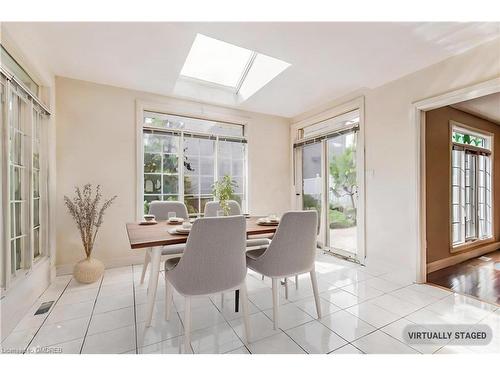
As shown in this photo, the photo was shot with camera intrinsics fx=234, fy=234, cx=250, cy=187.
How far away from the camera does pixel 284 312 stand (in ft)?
6.53

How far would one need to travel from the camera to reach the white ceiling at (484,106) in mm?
3106

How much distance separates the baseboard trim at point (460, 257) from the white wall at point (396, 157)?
0.63 metres

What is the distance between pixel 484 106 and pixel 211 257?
4369mm

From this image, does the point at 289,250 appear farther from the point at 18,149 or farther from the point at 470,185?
the point at 470,185

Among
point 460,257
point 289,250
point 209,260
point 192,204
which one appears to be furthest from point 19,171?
point 460,257

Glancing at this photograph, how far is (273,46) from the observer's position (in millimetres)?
2203

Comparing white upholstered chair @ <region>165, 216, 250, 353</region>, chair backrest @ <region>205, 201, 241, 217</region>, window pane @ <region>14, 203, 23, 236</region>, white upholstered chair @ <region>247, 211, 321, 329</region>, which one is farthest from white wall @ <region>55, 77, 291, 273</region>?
white upholstered chair @ <region>247, 211, 321, 329</region>

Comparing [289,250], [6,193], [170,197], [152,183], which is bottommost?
[289,250]

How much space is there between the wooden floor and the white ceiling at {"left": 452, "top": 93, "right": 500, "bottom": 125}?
2.20 metres

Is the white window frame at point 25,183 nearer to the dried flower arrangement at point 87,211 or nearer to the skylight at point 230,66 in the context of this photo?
the dried flower arrangement at point 87,211

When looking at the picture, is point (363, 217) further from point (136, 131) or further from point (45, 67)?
point (45, 67)

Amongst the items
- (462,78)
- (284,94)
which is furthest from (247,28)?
(462,78)

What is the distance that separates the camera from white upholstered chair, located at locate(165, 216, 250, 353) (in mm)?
1396

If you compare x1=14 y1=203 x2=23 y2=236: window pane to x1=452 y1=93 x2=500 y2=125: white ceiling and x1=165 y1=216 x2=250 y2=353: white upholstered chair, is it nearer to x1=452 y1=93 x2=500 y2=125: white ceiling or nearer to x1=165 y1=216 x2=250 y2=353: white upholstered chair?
x1=165 y1=216 x2=250 y2=353: white upholstered chair
